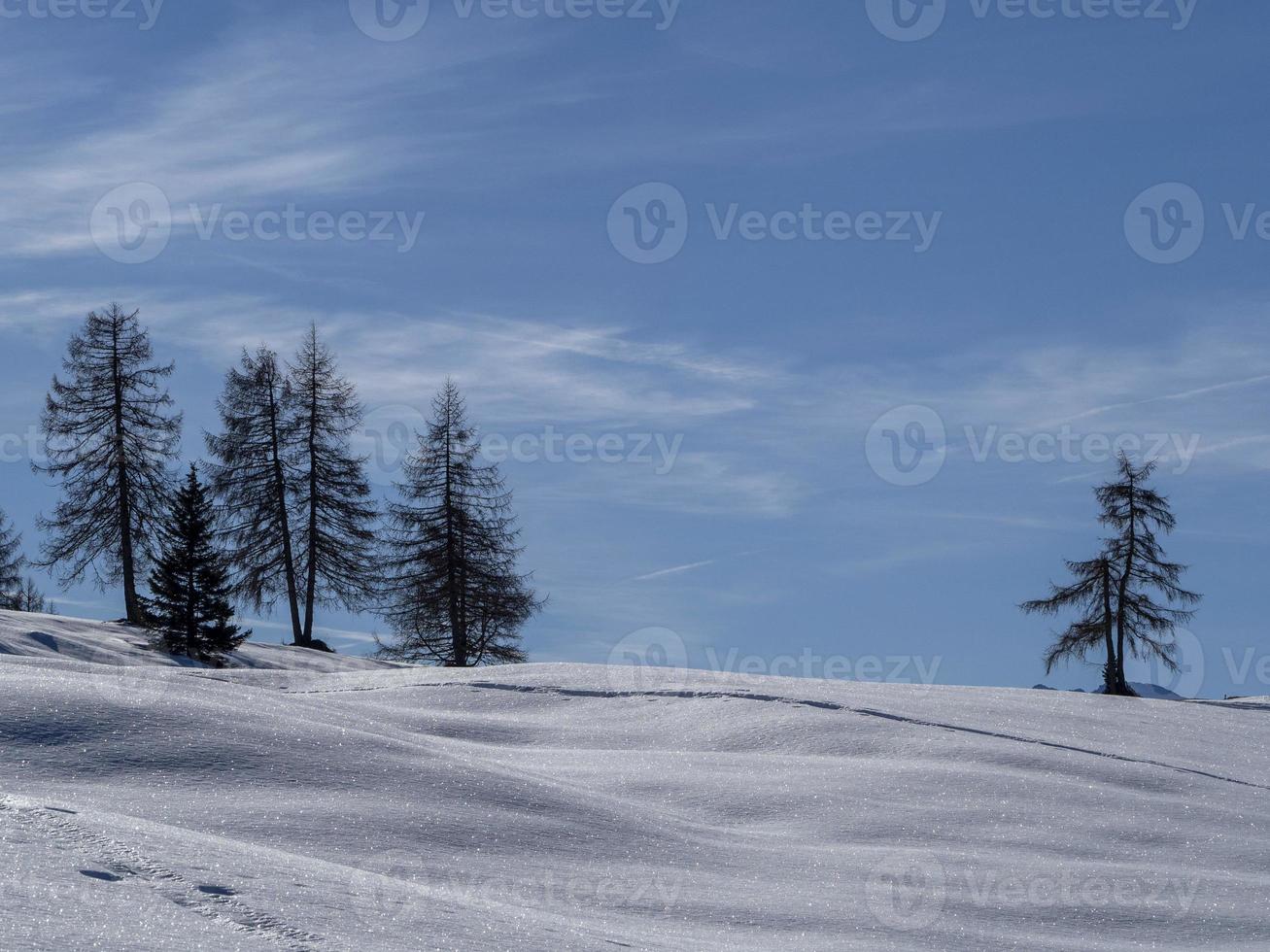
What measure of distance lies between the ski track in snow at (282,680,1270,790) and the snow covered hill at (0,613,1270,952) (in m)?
0.08

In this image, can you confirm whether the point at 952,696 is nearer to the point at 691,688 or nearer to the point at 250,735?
the point at 691,688

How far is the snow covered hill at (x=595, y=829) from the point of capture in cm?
459

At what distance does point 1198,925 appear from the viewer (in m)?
6.52

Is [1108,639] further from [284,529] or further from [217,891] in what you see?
[217,891]

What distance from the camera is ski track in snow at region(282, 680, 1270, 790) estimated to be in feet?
34.2

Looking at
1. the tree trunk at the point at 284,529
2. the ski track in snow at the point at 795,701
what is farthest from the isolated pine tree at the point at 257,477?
the ski track in snow at the point at 795,701

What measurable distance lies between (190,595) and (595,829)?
17784 mm

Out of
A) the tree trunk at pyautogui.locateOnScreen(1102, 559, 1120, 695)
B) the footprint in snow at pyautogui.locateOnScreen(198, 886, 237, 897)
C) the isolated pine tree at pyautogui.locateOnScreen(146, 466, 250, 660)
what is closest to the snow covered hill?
the footprint in snow at pyautogui.locateOnScreen(198, 886, 237, 897)

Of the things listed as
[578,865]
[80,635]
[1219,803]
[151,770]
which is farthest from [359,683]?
[80,635]

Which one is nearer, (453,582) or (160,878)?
(160,878)

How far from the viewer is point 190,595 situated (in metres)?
22.8

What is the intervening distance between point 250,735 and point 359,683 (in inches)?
245

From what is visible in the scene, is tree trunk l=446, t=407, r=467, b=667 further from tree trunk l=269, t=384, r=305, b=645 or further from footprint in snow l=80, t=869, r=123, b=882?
footprint in snow l=80, t=869, r=123, b=882

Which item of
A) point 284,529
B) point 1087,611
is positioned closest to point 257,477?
point 284,529
